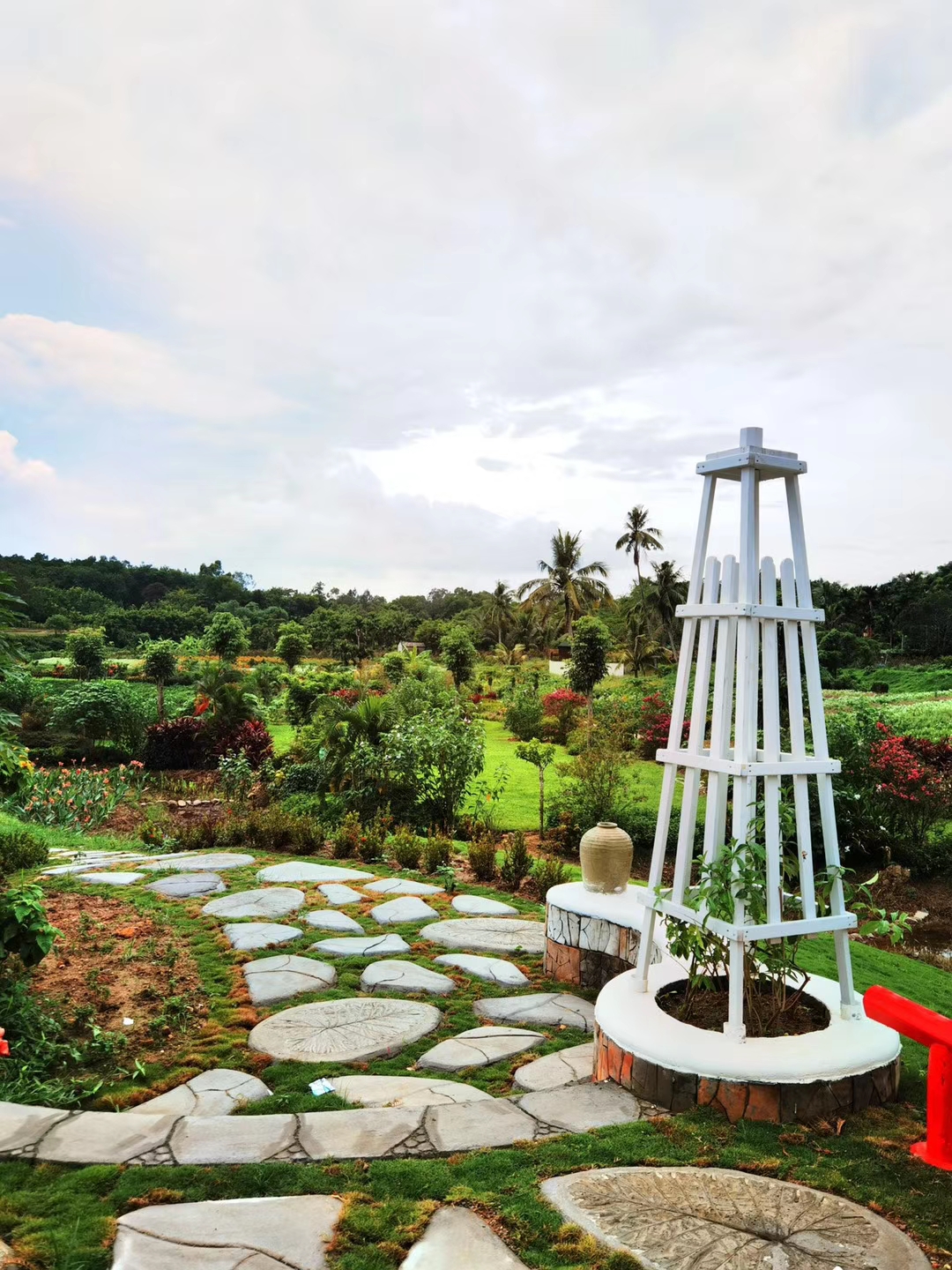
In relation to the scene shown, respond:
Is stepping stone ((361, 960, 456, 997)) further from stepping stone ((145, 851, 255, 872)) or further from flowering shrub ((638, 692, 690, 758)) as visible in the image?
flowering shrub ((638, 692, 690, 758))

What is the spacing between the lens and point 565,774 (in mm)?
10727

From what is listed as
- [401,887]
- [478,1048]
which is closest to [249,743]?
[401,887]

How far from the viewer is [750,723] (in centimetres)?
305

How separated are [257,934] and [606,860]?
208 cm

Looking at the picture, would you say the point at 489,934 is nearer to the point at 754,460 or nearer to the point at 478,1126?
the point at 478,1126

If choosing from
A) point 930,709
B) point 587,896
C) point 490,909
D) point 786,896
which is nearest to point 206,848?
point 490,909

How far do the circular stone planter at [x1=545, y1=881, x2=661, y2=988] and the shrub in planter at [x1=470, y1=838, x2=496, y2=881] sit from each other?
1894mm

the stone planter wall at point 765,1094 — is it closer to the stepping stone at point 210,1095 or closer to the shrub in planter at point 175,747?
the stepping stone at point 210,1095

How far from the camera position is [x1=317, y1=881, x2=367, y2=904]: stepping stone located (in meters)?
5.70

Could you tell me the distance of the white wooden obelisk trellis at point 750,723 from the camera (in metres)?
3.01

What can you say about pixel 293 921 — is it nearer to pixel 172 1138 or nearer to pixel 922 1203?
pixel 172 1138

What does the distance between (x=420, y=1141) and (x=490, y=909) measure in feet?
10.2

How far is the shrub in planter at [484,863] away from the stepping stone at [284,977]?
7.26ft

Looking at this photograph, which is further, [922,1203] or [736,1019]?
[736,1019]
